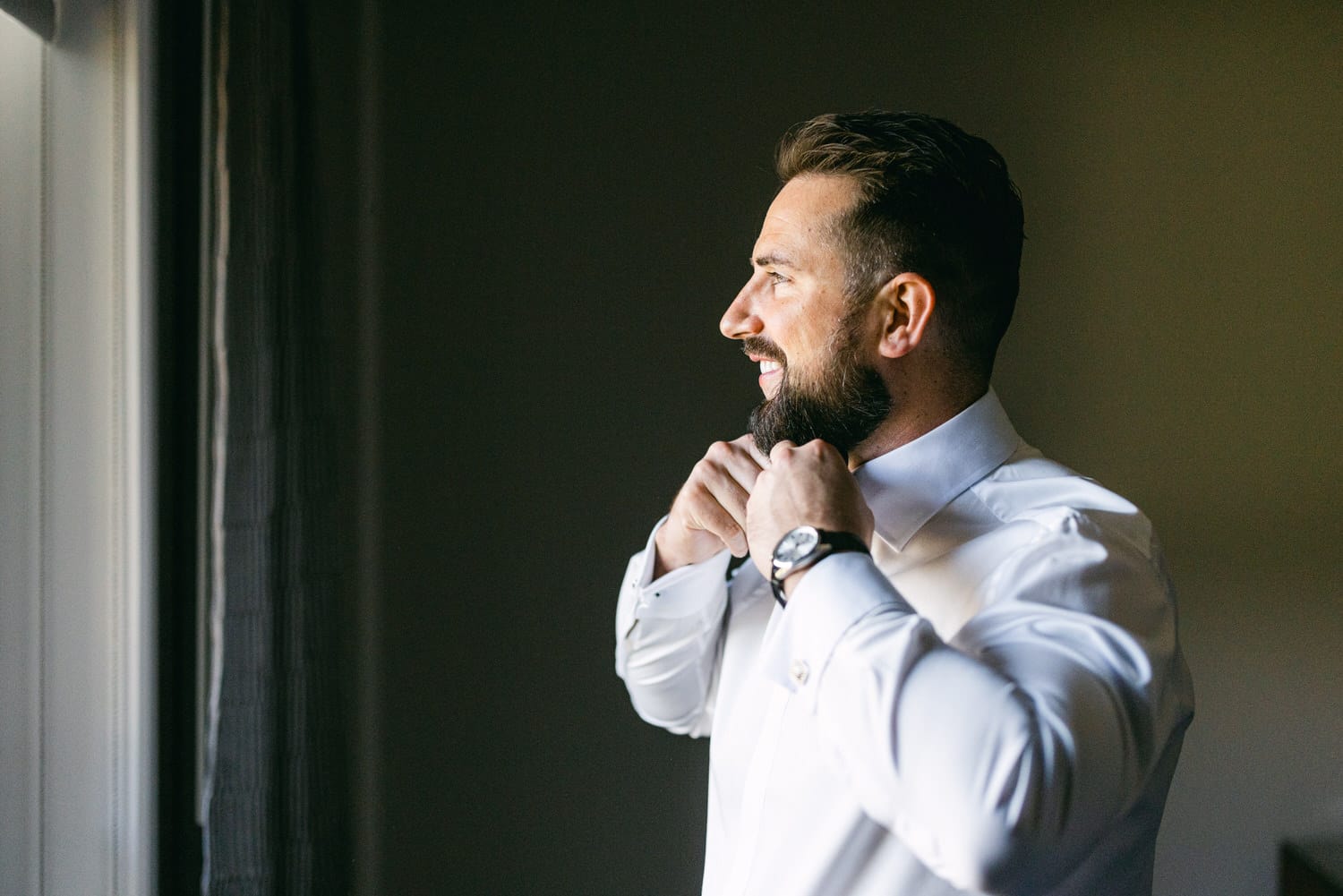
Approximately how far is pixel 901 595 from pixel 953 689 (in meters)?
0.12

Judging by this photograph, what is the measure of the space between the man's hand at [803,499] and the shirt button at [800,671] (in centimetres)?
8

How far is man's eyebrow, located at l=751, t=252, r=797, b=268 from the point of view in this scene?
47.8 inches

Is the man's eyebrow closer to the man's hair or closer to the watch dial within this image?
the man's hair

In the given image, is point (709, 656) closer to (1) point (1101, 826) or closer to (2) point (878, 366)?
(2) point (878, 366)

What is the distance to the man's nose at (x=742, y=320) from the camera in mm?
1236

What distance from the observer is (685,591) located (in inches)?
52.7

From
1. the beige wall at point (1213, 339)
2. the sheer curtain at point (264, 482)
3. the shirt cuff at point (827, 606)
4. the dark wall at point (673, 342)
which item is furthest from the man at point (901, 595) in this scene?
the beige wall at point (1213, 339)

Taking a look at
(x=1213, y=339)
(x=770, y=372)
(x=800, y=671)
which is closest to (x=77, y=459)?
(x=770, y=372)

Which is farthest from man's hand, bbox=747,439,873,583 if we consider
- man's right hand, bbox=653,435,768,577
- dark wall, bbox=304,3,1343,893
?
dark wall, bbox=304,3,1343,893

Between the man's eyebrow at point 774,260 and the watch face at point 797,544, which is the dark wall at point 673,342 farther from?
the watch face at point 797,544

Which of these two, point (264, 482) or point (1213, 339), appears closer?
point (264, 482)

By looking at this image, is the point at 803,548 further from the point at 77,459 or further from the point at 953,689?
the point at 77,459

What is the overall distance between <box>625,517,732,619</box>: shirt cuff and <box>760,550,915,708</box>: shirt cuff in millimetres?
441

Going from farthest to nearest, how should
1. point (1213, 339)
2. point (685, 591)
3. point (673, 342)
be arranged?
1. point (1213, 339)
2. point (673, 342)
3. point (685, 591)
